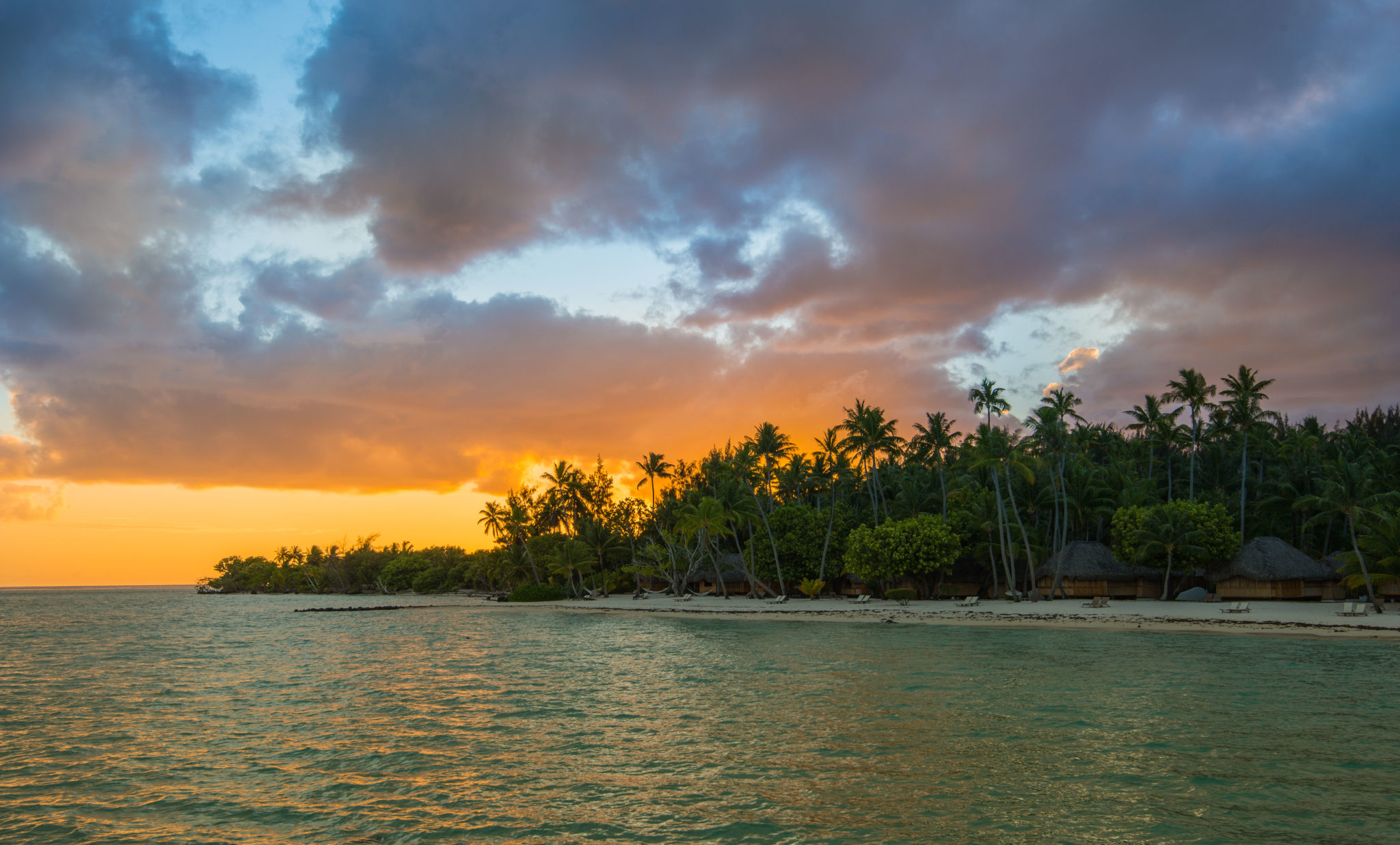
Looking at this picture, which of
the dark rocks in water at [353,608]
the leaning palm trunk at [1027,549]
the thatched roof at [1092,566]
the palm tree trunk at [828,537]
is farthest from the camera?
the dark rocks in water at [353,608]

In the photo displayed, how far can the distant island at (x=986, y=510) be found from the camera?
55156 mm

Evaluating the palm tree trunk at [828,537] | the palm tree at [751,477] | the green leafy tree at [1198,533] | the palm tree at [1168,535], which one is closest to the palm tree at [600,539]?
the palm tree at [751,477]

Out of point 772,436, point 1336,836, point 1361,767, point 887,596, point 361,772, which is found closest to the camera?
point 1336,836

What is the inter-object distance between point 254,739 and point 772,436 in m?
61.4

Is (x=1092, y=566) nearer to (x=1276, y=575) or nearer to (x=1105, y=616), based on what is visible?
(x=1276, y=575)

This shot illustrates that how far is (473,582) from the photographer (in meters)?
123

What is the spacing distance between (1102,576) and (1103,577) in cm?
9

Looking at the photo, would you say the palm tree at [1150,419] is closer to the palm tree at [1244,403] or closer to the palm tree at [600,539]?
the palm tree at [1244,403]

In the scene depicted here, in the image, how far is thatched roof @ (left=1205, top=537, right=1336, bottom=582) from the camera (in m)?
53.0

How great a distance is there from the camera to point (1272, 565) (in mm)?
53188

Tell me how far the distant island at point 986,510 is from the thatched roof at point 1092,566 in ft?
0.72

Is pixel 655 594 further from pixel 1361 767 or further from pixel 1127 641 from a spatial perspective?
pixel 1361 767

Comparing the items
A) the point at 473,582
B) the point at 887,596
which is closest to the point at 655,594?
the point at 887,596

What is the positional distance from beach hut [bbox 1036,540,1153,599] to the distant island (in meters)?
0.24
